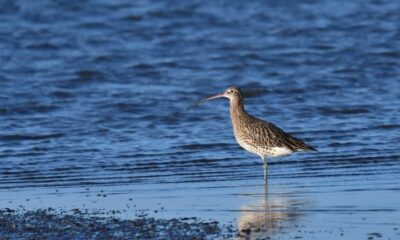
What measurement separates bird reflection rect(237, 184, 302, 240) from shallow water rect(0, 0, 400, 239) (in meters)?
0.02

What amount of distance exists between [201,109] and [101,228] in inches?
292

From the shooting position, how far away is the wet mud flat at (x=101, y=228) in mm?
7711

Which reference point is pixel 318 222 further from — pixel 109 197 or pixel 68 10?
pixel 68 10

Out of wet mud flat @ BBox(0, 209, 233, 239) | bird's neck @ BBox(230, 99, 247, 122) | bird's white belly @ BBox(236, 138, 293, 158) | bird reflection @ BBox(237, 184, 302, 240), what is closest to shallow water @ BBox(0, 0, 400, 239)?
bird reflection @ BBox(237, 184, 302, 240)

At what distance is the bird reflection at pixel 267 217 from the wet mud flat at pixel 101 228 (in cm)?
15

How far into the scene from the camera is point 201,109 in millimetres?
15289

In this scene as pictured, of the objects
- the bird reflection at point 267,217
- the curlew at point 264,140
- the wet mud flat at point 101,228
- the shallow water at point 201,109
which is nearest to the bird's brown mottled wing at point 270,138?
the curlew at point 264,140

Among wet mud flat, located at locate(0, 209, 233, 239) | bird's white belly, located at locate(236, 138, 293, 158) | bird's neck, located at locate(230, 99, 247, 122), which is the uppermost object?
bird's neck, located at locate(230, 99, 247, 122)

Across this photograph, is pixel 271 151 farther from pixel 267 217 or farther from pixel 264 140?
pixel 267 217

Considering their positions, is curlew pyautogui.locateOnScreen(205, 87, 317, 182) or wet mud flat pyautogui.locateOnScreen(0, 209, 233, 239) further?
curlew pyautogui.locateOnScreen(205, 87, 317, 182)

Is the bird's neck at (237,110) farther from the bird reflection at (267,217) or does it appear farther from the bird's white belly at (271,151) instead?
the bird reflection at (267,217)

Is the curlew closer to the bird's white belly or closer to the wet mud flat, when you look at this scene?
the bird's white belly

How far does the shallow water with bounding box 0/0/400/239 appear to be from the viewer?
9.23 meters

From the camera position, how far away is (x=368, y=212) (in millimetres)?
8391
